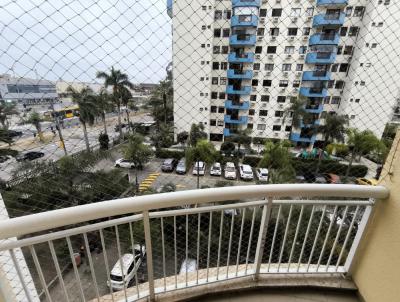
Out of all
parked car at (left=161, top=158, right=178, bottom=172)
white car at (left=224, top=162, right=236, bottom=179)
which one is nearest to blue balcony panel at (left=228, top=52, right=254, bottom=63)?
white car at (left=224, top=162, right=236, bottom=179)

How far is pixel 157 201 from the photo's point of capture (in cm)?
71

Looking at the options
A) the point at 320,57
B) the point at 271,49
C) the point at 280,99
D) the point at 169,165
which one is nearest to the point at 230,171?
the point at 169,165

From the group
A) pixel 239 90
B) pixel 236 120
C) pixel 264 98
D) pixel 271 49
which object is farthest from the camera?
pixel 236 120

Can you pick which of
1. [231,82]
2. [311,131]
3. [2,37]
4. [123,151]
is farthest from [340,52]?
[2,37]

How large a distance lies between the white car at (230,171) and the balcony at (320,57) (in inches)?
237

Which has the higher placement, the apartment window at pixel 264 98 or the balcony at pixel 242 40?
the balcony at pixel 242 40

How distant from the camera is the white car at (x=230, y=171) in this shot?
767 centimetres

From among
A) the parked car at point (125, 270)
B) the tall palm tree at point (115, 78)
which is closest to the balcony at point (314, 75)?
the tall palm tree at point (115, 78)

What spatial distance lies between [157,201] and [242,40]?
10.3 meters

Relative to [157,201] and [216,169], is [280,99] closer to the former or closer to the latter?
[216,169]

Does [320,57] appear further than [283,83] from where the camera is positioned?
No

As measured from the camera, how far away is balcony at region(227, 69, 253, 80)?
927 cm

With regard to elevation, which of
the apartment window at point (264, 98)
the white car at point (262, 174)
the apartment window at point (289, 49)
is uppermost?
the apartment window at point (289, 49)

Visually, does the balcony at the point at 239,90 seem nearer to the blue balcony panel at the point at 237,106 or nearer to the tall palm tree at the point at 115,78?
the blue balcony panel at the point at 237,106
